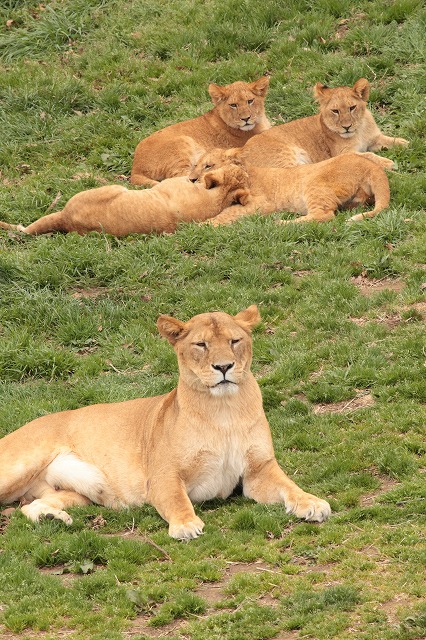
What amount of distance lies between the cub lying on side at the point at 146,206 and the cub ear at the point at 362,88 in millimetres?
1607

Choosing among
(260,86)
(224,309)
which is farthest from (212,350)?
(260,86)

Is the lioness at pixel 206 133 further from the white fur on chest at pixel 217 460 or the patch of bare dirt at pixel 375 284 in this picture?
the white fur on chest at pixel 217 460

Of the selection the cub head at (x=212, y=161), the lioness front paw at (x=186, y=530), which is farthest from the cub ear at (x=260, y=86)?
the lioness front paw at (x=186, y=530)

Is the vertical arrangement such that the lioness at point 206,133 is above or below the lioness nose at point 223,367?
below

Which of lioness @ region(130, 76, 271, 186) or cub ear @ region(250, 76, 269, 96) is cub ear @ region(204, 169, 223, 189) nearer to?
lioness @ region(130, 76, 271, 186)

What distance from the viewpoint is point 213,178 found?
12.7m

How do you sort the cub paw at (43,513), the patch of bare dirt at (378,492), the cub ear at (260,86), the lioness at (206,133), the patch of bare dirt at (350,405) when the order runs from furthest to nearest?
the cub ear at (260,86), the lioness at (206,133), the patch of bare dirt at (350,405), the cub paw at (43,513), the patch of bare dirt at (378,492)

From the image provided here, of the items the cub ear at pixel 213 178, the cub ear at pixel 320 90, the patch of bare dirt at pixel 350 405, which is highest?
the cub ear at pixel 320 90

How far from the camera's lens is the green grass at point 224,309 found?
6.75m

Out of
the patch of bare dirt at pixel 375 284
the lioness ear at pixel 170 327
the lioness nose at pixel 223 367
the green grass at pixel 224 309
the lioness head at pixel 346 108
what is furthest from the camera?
the lioness head at pixel 346 108

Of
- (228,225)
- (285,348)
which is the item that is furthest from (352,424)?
(228,225)

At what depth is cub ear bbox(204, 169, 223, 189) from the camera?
12.7 metres

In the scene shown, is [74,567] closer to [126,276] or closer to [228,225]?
[126,276]

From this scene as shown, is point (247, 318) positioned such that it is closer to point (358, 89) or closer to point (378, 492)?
point (378, 492)
